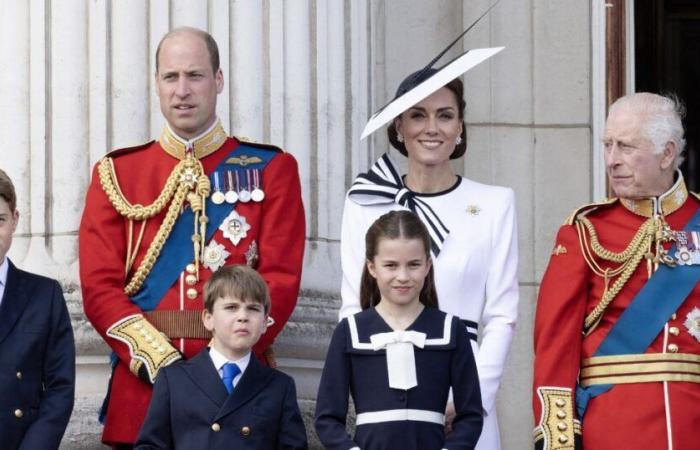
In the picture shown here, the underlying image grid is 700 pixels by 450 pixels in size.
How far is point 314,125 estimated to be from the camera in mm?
9688

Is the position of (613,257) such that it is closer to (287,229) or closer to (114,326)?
(287,229)

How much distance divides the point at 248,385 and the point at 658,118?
5.20 ft

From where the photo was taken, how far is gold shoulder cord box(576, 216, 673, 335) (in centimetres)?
796

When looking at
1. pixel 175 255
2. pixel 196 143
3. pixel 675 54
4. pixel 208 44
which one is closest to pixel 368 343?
pixel 175 255

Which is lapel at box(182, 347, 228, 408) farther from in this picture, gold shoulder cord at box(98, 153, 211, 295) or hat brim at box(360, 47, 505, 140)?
hat brim at box(360, 47, 505, 140)

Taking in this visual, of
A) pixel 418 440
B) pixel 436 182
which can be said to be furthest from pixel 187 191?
pixel 418 440

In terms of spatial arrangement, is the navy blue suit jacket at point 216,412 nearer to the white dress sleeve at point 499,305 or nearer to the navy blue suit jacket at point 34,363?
the navy blue suit jacket at point 34,363

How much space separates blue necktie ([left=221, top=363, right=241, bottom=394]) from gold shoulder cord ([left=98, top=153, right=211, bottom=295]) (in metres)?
0.56

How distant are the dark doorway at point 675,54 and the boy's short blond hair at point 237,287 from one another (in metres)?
3.88

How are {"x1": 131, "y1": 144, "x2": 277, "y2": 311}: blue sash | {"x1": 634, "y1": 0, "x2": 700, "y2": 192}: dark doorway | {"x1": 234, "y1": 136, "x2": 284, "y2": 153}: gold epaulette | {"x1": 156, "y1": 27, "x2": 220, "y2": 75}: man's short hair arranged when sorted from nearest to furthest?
{"x1": 131, "y1": 144, "x2": 277, "y2": 311}: blue sash, {"x1": 156, "y1": 27, "x2": 220, "y2": 75}: man's short hair, {"x1": 234, "y1": 136, "x2": 284, "y2": 153}: gold epaulette, {"x1": 634, "y1": 0, "x2": 700, "y2": 192}: dark doorway

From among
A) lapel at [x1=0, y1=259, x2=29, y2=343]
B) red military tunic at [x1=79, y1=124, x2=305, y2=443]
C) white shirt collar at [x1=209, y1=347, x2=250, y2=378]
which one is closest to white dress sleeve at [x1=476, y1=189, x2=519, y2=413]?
red military tunic at [x1=79, y1=124, x2=305, y2=443]

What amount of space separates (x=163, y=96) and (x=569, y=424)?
1803 mm

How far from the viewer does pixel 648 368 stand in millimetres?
7859

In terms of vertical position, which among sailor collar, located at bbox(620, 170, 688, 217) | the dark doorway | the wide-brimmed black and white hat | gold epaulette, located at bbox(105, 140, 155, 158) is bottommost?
sailor collar, located at bbox(620, 170, 688, 217)
